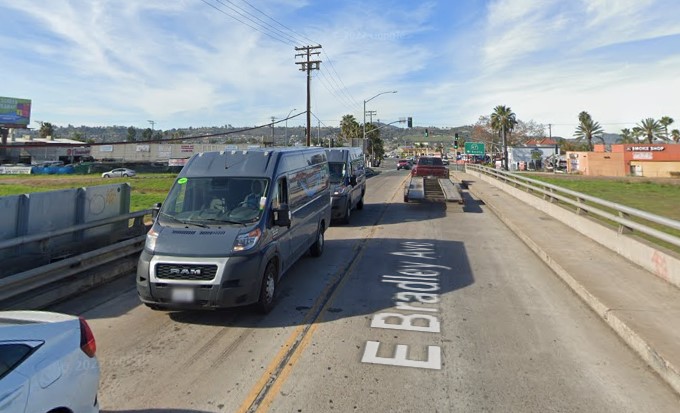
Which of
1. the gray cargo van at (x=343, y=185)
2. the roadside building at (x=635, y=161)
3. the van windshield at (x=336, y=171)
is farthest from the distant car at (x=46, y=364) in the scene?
the roadside building at (x=635, y=161)

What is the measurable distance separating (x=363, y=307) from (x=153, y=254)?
309 centimetres

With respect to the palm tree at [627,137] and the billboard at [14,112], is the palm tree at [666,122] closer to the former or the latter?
the palm tree at [627,137]

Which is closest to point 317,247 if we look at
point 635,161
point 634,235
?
point 634,235

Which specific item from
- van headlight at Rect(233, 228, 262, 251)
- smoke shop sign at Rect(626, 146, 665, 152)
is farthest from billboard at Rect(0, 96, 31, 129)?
smoke shop sign at Rect(626, 146, 665, 152)

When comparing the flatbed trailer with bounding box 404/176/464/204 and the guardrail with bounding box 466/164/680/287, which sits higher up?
the flatbed trailer with bounding box 404/176/464/204

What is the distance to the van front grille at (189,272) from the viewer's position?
560 cm

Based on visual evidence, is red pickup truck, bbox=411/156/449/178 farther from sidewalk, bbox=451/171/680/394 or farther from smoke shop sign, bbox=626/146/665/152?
smoke shop sign, bbox=626/146/665/152

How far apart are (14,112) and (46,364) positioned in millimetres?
98352

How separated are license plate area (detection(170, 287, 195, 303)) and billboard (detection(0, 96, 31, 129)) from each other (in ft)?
308

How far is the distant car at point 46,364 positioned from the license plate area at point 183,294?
2.17 m

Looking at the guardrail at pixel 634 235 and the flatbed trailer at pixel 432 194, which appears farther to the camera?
the flatbed trailer at pixel 432 194

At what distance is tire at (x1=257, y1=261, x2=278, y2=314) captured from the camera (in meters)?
6.11

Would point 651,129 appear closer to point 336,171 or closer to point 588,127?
point 588,127

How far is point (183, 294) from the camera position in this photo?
5.61 metres
